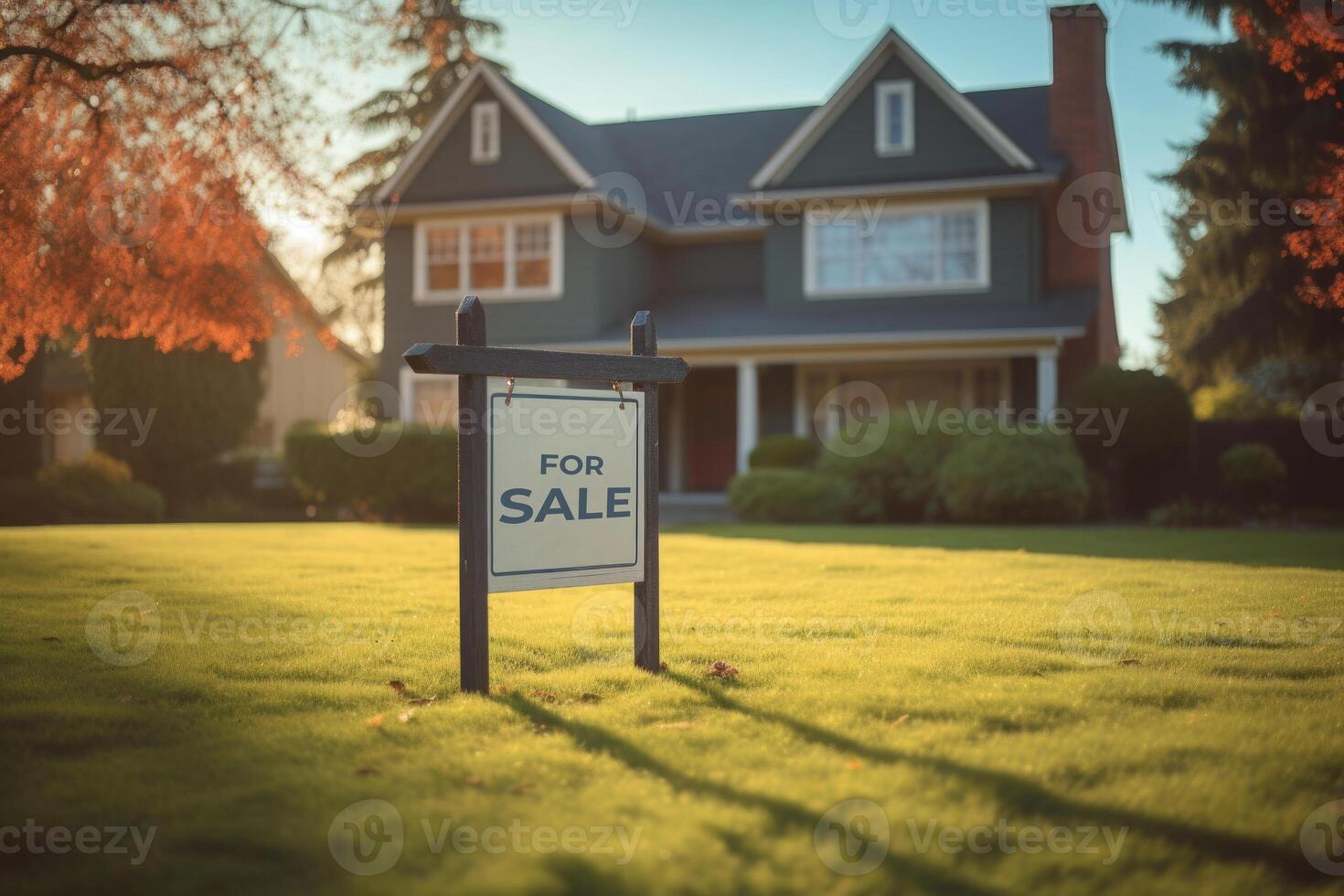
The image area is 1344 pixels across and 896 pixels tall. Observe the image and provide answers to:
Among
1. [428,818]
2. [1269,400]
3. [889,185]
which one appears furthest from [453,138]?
[1269,400]

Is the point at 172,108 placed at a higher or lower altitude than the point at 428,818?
higher

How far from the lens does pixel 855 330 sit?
2178cm

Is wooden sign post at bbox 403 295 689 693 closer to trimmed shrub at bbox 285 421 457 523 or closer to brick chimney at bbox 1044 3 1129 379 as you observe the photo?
trimmed shrub at bbox 285 421 457 523

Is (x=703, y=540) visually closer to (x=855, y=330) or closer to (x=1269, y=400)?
(x=855, y=330)

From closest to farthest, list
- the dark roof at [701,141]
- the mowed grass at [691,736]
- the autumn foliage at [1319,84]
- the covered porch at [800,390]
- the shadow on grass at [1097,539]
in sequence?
1. the mowed grass at [691,736]
2. the autumn foliage at [1319,84]
3. the shadow on grass at [1097,539]
4. the covered porch at [800,390]
5. the dark roof at [701,141]

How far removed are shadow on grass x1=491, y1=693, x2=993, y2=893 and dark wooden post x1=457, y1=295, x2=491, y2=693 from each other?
0.74 feet

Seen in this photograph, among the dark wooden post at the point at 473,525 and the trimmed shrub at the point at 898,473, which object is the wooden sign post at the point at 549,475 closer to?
the dark wooden post at the point at 473,525

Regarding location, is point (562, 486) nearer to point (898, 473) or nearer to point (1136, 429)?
point (898, 473)

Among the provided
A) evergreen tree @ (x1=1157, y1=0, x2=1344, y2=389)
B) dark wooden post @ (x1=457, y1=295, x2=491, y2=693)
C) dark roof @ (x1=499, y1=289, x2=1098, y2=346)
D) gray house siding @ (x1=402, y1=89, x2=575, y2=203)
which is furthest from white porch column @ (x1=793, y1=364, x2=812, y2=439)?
dark wooden post @ (x1=457, y1=295, x2=491, y2=693)

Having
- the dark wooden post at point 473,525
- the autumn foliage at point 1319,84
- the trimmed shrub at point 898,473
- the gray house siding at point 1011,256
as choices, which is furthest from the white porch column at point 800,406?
the dark wooden post at point 473,525

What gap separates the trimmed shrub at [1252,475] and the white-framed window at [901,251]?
5.65m

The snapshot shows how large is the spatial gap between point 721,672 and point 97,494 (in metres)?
19.0

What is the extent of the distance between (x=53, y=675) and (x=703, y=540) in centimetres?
958

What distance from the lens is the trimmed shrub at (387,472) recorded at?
64.3 feet
